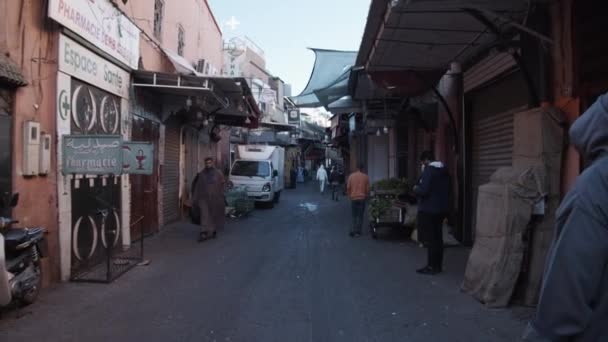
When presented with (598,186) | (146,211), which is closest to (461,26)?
(598,186)

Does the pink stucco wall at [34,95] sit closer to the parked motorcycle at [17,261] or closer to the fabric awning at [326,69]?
the parked motorcycle at [17,261]

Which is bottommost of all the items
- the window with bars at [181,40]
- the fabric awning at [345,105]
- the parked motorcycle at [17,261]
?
the parked motorcycle at [17,261]

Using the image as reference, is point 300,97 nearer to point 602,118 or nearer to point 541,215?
point 541,215

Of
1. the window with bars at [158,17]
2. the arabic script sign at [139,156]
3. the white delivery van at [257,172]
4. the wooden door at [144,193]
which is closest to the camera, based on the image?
the arabic script sign at [139,156]

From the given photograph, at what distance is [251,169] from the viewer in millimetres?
21969

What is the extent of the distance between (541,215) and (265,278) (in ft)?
12.6

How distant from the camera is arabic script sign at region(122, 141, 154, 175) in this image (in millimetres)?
8242

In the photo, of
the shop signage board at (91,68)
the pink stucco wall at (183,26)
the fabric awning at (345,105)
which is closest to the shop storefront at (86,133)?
the shop signage board at (91,68)

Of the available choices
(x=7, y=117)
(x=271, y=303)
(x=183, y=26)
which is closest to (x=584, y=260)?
(x=271, y=303)

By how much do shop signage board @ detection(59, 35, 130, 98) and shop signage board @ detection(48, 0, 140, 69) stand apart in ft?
0.62

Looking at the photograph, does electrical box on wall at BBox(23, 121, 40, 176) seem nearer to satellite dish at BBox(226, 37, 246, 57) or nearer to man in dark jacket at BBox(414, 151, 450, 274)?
man in dark jacket at BBox(414, 151, 450, 274)

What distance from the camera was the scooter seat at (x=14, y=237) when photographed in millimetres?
5550

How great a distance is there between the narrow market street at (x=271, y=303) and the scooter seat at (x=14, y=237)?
793mm

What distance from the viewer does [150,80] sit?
1114 cm
